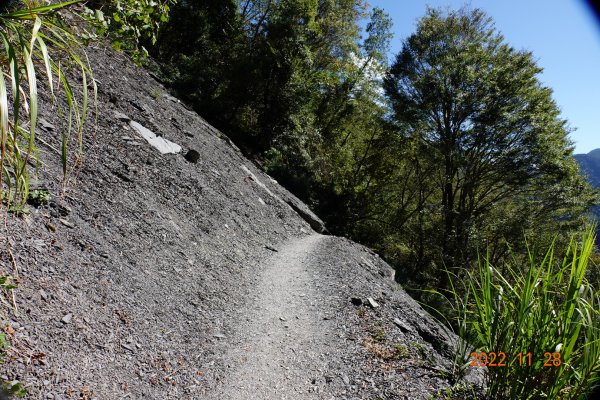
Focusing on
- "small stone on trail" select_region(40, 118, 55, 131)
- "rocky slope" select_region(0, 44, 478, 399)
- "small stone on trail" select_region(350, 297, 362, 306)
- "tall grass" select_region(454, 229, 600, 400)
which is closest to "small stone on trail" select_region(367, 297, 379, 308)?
"rocky slope" select_region(0, 44, 478, 399)

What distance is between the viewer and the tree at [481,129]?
1380 cm

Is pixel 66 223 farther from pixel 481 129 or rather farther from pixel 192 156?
pixel 481 129

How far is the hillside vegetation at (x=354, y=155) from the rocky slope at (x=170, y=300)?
6 cm

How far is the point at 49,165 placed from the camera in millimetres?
4078

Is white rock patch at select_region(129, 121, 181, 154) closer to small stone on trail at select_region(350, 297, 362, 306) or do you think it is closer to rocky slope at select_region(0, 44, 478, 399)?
rocky slope at select_region(0, 44, 478, 399)

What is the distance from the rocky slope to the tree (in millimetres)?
9239

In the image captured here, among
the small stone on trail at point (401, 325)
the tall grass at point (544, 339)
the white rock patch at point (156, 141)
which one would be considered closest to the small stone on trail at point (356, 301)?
the small stone on trail at point (401, 325)

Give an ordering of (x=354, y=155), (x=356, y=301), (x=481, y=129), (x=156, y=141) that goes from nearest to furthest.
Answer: (x=356, y=301)
(x=156, y=141)
(x=481, y=129)
(x=354, y=155)

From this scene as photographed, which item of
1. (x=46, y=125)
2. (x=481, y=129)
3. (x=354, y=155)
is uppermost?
(x=481, y=129)

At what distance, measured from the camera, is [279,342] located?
15.0 ft

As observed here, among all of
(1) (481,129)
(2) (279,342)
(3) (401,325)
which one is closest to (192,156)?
(2) (279,342)

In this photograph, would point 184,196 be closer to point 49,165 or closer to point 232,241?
point 232,241

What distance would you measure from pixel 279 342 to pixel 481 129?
13.4m

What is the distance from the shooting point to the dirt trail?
3.73m
